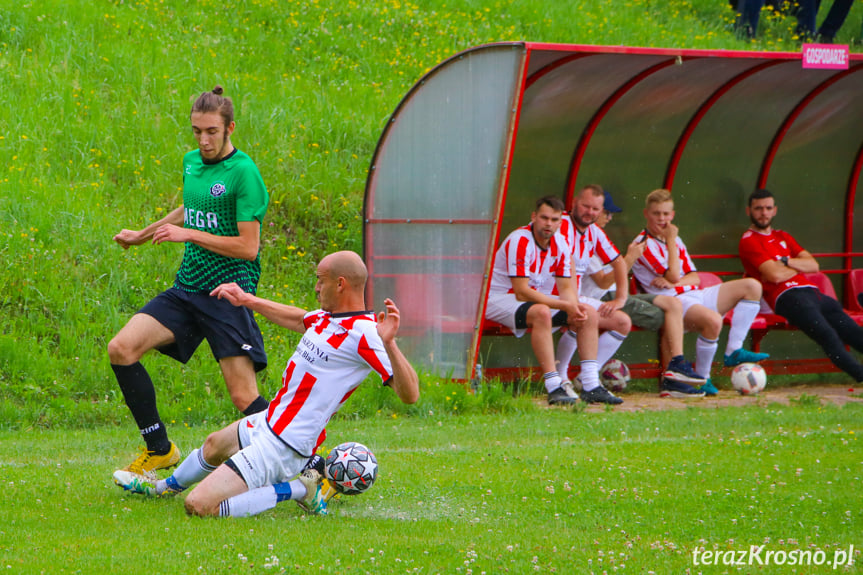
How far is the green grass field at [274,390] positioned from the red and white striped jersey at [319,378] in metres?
0.42

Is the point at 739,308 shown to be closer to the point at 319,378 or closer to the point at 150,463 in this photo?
the point at 319,378

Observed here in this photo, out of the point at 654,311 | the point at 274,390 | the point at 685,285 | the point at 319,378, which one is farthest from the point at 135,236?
the point at 685,285

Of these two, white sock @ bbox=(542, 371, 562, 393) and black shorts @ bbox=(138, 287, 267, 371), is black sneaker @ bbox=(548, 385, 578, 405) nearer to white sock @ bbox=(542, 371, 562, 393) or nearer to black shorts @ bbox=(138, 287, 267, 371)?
white sock @ bbox=(542, 371, 562, 393)

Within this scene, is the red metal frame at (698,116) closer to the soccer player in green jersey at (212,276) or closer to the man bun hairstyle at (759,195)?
the man bun hairstyle at (759,195)

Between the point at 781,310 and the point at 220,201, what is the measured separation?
6846 millimetres

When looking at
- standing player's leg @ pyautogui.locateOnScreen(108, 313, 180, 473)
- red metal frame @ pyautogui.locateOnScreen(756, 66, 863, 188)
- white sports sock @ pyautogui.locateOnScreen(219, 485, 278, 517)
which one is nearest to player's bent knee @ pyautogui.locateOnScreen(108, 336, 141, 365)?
standing player's leg @ pyautogui.locateOnScreen(108, 313, 180, 473)

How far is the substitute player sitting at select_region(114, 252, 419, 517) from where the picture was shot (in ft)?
15.5

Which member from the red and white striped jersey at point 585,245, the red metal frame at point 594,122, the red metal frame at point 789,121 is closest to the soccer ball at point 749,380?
the red and white striped jersey at point 585,245

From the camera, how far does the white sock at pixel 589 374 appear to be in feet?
30.0

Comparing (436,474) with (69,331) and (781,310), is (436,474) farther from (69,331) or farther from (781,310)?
(781,310)

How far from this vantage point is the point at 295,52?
47.7ft

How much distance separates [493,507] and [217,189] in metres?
2.24

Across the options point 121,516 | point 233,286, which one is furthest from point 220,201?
point 121,516

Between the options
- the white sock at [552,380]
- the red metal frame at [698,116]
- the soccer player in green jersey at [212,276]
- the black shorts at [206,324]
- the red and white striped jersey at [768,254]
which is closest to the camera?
the soccer player in green jersey at [212,276]
